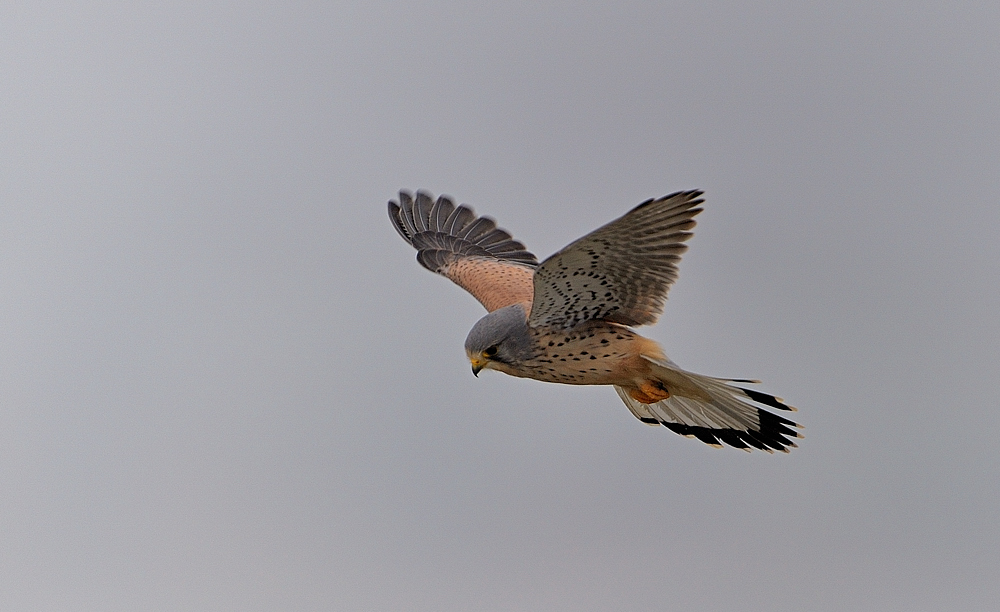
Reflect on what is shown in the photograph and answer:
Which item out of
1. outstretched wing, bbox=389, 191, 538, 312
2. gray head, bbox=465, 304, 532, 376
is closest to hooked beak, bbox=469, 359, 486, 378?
gray head, bbox=465, 304, 532, 376

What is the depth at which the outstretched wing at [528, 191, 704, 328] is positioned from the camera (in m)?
6.36

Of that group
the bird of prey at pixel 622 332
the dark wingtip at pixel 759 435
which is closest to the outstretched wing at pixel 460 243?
the bird of prey at pixel 622 332

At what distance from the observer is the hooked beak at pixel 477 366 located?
6969 millimetres

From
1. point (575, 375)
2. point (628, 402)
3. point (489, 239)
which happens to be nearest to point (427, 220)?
point (489, 239)

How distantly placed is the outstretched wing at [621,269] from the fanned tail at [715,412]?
379mm

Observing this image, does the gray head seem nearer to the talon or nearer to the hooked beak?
the hooked beak

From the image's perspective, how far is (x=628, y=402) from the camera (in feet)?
27.0

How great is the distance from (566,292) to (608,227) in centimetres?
64

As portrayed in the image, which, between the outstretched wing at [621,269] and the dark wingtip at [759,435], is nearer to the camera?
the outstretched wing at [621,269]

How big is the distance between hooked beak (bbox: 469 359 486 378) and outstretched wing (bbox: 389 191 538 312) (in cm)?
141

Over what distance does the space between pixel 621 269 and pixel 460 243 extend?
289 cm

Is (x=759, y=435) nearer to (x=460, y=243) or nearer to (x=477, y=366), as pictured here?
(x=477, y=366)

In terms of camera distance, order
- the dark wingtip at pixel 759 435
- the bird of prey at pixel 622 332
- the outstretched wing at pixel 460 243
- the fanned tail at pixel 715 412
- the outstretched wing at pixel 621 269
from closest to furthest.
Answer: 1. the outstretched wing at pixel 621 269
2. the bird of prey at pixel 622 332
3. the fanned tail at pixel 715 412
4. the dark wingtip at pixel 759 435
5. the outstretched wing at pixel 460 243

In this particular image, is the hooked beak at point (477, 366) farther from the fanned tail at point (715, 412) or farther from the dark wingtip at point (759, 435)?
the dark wingtip at point (759, 435)
